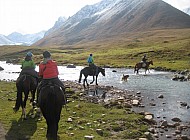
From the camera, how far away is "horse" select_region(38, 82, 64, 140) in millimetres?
14992

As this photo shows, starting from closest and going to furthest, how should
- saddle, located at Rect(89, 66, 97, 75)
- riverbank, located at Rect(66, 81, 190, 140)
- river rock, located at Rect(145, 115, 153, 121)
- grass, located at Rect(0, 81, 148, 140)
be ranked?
grass, located at Rect(0, 81, 148, 140), riverbank, located at Rect(66, 81, 190, 140), river rock, located at Rect(145, 115, 153, 121), saddle, located at Rect(89, 66, 97, 75)

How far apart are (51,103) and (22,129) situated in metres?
3.70

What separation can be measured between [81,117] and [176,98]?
44.1 ft

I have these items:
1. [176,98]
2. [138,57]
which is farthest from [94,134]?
[138,57]

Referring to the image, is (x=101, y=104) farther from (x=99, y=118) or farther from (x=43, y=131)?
(x=43, y=131)

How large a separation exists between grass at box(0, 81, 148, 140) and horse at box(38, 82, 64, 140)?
3.37 feet

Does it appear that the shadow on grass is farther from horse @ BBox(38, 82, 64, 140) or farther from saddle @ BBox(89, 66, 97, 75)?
saddle @ BBox(89, 66, 97, 75)

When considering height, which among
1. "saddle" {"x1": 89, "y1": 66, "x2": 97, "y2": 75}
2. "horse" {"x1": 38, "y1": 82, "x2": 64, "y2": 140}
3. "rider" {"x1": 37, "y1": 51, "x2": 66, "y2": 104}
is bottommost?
"horse" {"x1": 38, "y1": 82, "x2": 64, "y2": 140}

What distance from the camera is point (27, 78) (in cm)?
2075

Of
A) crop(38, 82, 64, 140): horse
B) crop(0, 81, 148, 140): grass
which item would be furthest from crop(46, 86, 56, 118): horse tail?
crop(0, 81, 148, 140): grass

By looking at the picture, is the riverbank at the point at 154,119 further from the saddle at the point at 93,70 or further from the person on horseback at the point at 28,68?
the saddle at the point at 93,70

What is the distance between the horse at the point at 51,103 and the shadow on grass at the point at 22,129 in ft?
5.42

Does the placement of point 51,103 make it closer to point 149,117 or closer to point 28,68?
point 28,68

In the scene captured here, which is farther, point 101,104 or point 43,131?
point 101,104
